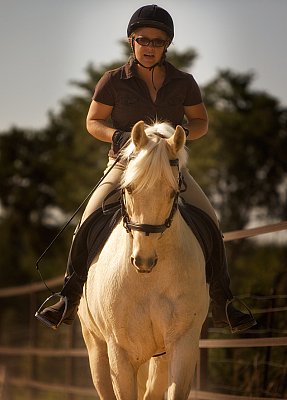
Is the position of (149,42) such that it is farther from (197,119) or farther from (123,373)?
(123,373)

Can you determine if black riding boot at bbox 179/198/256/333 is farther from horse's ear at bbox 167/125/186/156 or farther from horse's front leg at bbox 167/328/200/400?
horse's ear at bbox 167/125/186/156

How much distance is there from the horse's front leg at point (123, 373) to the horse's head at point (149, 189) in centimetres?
82

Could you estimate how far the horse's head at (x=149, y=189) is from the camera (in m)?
6.29

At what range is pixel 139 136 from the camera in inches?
255

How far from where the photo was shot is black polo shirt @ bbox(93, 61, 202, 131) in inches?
294

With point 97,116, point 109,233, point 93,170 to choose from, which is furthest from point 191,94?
point 93,170

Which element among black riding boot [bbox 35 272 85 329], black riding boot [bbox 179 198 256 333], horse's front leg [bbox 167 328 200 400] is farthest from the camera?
black riding boot [bbox 35 272 85 329]

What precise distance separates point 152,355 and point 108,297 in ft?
1.53

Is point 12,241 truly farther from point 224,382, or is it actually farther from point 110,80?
point 110,80

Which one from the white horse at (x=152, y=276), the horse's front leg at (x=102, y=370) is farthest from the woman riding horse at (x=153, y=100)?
the white horse at (x=152, y=276)

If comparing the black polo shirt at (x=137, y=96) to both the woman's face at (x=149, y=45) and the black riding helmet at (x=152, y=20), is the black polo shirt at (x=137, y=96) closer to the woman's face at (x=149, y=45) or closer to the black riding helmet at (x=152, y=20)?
the woman's face at (x=149, y=45)

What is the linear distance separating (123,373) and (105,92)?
74.4 inches

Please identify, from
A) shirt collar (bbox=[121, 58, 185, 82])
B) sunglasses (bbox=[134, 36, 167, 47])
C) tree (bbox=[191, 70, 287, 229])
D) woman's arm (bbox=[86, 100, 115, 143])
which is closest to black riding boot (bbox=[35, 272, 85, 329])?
woman's arm (bbox=[86, 100, 115, 143])

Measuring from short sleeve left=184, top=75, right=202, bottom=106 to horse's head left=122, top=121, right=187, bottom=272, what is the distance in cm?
111
